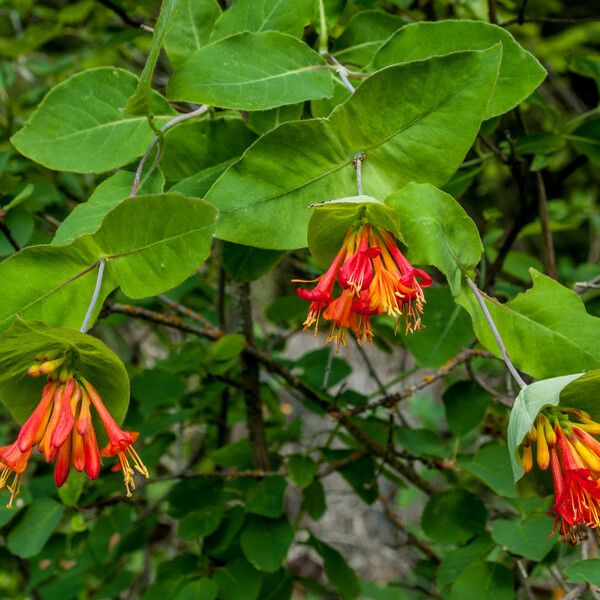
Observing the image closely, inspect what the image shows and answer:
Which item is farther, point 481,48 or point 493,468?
point 493,468

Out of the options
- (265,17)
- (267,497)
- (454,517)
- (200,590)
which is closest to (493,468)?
(454,517)

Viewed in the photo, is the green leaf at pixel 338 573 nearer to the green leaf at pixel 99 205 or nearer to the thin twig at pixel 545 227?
the thin twig at pixel 545 227

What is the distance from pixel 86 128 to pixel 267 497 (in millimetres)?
590

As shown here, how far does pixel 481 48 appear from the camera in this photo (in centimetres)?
62

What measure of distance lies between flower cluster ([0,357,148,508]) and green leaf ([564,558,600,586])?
0.42 m

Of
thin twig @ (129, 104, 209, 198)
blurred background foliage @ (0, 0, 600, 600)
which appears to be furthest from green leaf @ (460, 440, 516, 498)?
thin twig @ (129, 104, 209, 198)

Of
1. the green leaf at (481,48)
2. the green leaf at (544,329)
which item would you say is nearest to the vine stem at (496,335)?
the green leaf at (544,329)

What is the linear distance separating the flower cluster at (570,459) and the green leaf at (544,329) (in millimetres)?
45

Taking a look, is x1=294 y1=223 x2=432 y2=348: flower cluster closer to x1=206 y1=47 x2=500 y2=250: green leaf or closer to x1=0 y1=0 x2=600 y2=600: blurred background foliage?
x1=206 y1=47 x2=500 y2=250: green leaf

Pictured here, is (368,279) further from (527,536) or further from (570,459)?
(527,536)

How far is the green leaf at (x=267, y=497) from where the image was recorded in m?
0.99

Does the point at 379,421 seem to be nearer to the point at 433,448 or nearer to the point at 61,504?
the point at 433,448

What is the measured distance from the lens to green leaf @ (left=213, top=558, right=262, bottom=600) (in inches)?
38.2

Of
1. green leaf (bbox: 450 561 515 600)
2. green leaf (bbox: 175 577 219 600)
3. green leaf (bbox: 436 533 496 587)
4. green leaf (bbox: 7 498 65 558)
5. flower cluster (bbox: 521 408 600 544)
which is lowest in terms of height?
green leaf (bbox: 175 577 219 600)
